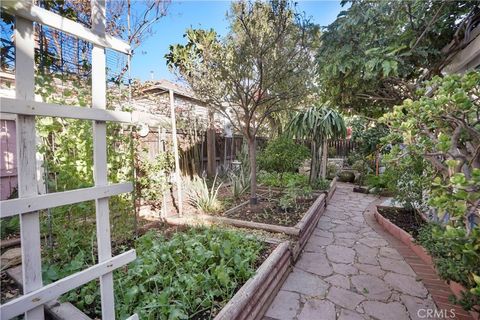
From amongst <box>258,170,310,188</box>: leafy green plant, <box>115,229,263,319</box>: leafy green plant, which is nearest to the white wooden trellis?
<box>115,229,263,319</box>: leafy green plant

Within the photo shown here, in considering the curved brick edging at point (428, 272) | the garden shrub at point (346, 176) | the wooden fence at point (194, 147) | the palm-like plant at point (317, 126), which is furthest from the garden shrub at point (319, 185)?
the garden shrub at point (346, 176)

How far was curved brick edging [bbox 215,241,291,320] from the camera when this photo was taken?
5.75 ft

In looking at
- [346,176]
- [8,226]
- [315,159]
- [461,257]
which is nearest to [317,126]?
[315,159]

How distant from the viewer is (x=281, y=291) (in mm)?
2428

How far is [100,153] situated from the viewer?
125 centimetres

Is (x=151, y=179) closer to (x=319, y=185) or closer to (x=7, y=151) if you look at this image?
(x=7, y=151)

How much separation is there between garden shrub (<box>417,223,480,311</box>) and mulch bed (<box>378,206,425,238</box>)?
1376 mm

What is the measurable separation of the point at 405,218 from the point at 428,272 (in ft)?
5.22

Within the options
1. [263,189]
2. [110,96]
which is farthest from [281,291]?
[263,189]

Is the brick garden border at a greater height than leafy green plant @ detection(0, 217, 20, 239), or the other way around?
leafy green plant @ detection(0, 217, 20, 239)

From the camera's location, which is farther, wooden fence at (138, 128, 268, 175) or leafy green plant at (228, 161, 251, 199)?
leafy green plant at (228, 161, 251, 199)

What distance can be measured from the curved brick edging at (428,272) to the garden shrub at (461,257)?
4.8 inches

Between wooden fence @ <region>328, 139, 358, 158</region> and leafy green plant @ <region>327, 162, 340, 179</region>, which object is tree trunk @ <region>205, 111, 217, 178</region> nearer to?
leafy green plant @ <region>327, 162, 340, 179</region>

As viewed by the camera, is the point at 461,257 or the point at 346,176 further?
the point at 346,176
